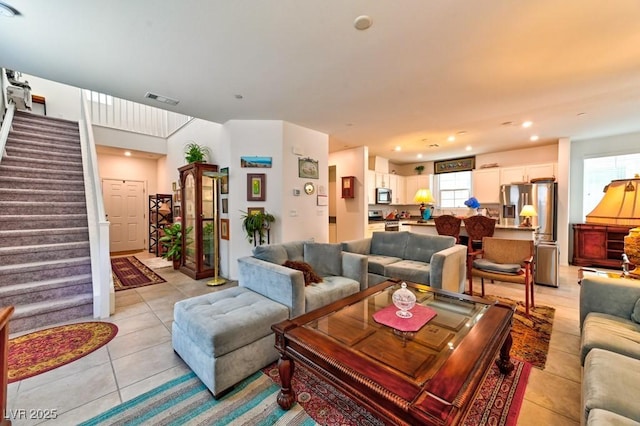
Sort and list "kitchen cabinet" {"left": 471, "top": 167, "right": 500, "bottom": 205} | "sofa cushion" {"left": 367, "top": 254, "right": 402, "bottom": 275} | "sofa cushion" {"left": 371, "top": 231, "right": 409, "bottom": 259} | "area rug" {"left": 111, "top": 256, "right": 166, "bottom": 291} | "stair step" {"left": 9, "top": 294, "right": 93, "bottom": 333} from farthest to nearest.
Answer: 1. "kitchen cabinet" {"left": 471, "top": 167, "right": 500, "bottom": 205}
2. "area rug" {"left": 111, "top": 256, "right": 166, "bottom": 291}
3. "sofa cushion" {"left": 371, "top": 231, "right": 409, "bottom": 259}
4. "sofa cushion" {"left": 367, "top": 254, "right": 402, "bottom": 275}
5. "stair step" {"left": 9, "top": 294, "right": 93, "bottom": 333}

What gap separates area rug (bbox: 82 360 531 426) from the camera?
59.9 inches

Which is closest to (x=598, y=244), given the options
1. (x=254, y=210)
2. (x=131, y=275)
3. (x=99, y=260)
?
(x=254, y=210)

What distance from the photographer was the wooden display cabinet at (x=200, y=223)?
4535mm

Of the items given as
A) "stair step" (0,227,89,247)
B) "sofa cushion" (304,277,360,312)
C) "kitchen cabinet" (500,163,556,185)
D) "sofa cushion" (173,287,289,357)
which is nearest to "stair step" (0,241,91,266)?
"stair step" (0,227,89,247)

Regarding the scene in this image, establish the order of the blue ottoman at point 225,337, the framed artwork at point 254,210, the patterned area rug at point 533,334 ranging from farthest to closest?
the framed artwork at point 254,210
the patterned area rug at point 533,334
the blue ottoman at point 225,337

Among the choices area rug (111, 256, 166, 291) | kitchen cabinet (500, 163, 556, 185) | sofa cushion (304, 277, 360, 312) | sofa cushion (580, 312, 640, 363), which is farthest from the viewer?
kitchen cabinet (500, 163, 556, 185)

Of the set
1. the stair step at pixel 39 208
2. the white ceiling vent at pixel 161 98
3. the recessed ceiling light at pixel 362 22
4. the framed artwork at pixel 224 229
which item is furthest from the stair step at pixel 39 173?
the recessed ceiling light at pixel 362 22

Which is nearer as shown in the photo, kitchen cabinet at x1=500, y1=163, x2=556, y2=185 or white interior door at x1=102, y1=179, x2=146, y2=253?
kitchen cabinet at x1=500, y1=163, x2=556, y2=185

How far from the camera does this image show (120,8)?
1906 mm

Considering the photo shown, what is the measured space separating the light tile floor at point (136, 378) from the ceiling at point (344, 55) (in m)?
2.73

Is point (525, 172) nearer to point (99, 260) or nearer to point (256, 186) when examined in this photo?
point (256, 186)

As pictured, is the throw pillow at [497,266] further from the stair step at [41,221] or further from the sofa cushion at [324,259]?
the stair step at [41,221]

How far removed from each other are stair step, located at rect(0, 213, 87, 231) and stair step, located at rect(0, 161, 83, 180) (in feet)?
3.35

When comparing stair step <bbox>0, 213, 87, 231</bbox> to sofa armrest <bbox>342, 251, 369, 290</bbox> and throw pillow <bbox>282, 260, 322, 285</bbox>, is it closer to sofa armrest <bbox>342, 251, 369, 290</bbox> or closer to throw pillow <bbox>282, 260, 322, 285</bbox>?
throw pillow <bbox>282, 260, 322, 285</bbox>
